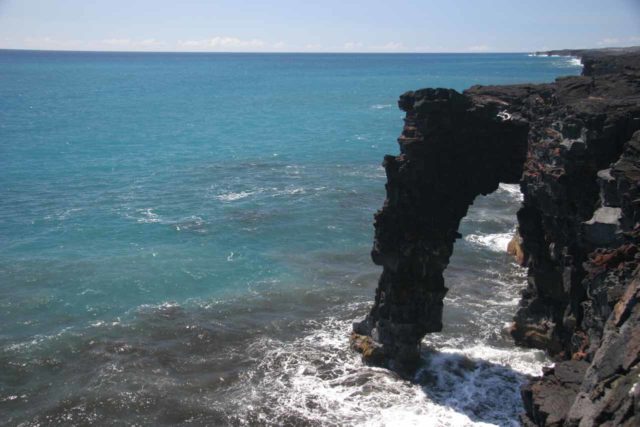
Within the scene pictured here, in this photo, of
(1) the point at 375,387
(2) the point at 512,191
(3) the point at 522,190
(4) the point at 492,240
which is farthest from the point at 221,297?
(2) the point at 512,191

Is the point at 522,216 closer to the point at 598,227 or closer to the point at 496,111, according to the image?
the point at 496,111

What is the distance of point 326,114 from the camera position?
145 meters

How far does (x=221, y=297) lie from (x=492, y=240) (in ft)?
92.0

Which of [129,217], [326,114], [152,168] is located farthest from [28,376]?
[326,114]

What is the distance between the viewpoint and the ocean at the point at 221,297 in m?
33.1

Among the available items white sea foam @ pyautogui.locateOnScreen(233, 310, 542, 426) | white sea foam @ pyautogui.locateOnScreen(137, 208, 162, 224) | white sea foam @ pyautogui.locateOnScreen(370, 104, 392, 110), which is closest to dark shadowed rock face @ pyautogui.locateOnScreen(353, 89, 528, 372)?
white sea foam @ pyautogui.locateOnScreen(233, 310, 542, 426)

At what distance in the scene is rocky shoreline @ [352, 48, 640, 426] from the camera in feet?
89.6

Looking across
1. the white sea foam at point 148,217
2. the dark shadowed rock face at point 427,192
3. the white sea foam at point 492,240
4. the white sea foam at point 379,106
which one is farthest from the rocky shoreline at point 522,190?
the white sea foam at point 379,106

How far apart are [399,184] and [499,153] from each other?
23.0 ft

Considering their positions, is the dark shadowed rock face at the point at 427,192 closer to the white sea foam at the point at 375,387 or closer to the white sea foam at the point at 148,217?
the white sea foam at the point at 375,387

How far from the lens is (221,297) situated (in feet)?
154

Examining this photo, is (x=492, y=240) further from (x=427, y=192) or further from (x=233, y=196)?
(x=233, y=196)

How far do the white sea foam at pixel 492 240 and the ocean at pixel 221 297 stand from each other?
1.04 ft

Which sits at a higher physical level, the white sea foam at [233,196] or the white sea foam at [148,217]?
the white sea foam at [233,196]
